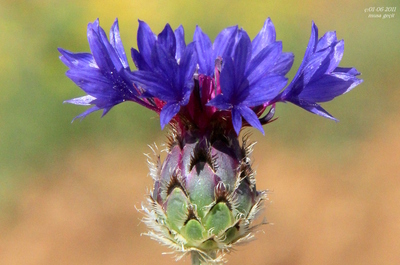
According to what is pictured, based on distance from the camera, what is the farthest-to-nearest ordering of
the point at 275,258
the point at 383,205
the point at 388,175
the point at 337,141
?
the point at 337,141, the point at 388,175, the point at 383,205, the point at 275,258

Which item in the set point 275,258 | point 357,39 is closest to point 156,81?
point 275,258

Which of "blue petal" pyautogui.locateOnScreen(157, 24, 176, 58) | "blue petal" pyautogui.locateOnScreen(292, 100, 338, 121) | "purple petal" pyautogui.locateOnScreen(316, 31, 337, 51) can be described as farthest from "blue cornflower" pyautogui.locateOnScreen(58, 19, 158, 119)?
"purple petal" pyautogui.locateOnScreen(316, 31, 337, 51)

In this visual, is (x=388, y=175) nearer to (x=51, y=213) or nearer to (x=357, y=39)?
(x=357, y=39)

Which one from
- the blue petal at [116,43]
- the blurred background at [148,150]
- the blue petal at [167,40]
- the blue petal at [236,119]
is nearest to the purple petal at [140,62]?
the blue petal at [167,40]

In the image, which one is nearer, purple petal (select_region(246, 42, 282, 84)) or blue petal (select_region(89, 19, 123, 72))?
purple petal (select_region(246, 42, 282, 84))

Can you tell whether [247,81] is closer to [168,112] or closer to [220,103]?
[220,103]

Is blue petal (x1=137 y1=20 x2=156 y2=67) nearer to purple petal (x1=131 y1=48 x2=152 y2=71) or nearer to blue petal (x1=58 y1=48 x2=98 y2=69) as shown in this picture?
purple petal (x1=131 y1=48 x2=152 y2=71)
